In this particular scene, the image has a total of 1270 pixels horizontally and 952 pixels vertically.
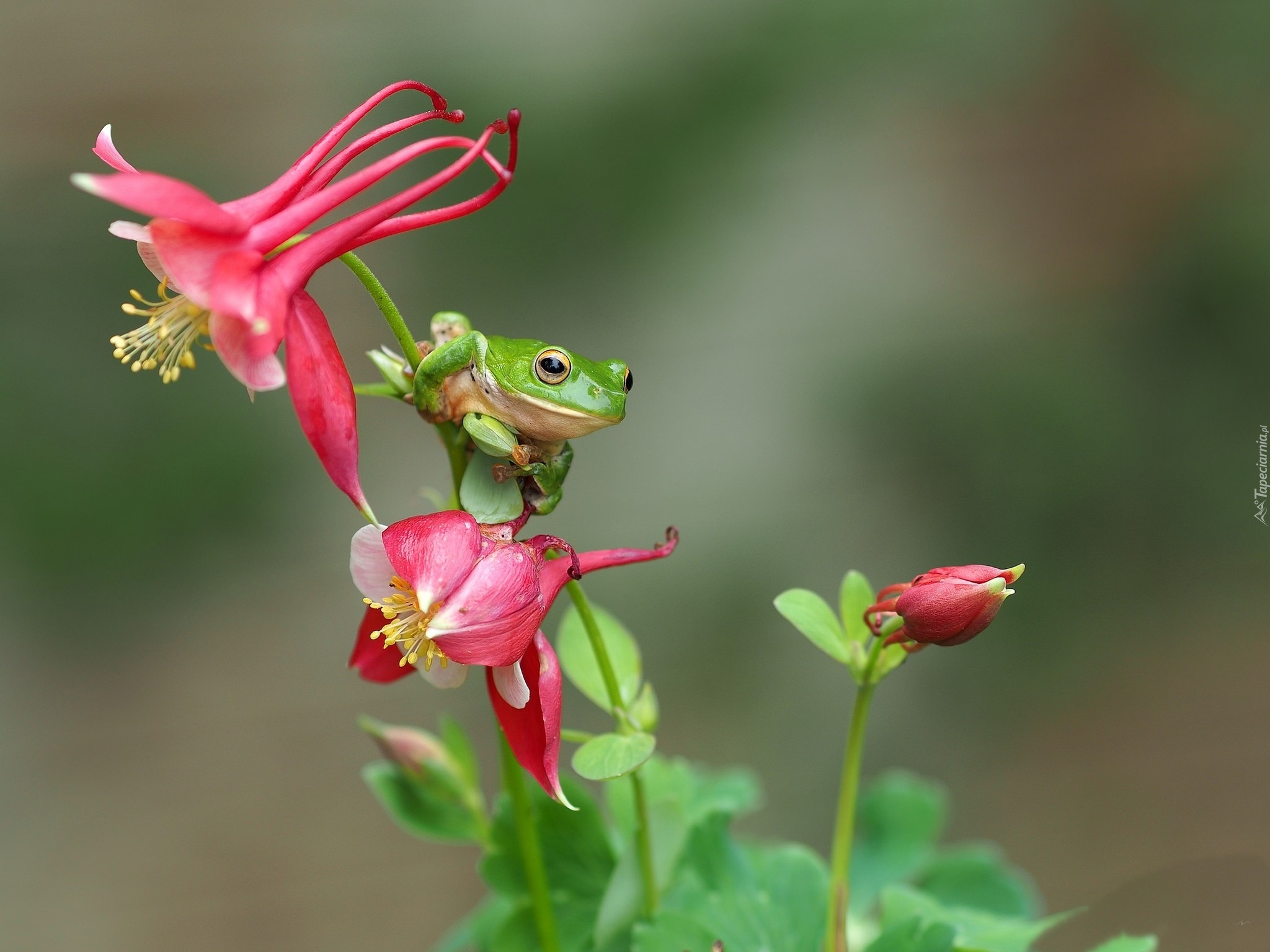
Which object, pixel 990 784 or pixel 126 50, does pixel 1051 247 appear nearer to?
pixel 990 784

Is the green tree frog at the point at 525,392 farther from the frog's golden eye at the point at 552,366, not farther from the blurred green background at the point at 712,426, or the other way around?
the blurred green background at the point at 712,426

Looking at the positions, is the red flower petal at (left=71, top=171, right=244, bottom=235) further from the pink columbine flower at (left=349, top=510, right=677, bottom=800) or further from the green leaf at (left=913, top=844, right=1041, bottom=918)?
the green leaf at (left=913, top=844, right=1041, bottom=918)

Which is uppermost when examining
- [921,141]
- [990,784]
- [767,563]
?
[921,141]

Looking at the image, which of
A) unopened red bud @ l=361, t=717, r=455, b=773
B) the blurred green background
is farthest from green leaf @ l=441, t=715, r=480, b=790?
the blurred green background

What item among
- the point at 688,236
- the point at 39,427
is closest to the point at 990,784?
the point at 688,236

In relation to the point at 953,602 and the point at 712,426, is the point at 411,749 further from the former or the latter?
the point at 712,426
